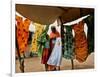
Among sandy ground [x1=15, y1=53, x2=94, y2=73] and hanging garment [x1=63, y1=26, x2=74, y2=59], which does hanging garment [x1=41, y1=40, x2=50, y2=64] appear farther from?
hanging garment [x1=63, y1=26, x2=74, y2=59]

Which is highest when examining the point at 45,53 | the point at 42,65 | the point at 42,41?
the point at 42,41

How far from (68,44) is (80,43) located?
0.13m

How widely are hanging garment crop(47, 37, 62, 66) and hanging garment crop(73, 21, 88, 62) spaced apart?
167 millimetres

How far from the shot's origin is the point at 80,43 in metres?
2.21

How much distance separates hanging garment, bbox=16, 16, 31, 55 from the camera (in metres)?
2.04

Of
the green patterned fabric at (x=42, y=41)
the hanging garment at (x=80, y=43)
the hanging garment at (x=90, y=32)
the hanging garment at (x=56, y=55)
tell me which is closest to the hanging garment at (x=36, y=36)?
the green patterned fabric at (x=42, y=41)

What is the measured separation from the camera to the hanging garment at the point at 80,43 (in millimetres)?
2207

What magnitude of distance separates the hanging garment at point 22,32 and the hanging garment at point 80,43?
472 mm

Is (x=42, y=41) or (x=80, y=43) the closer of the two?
(x=42, y=41)

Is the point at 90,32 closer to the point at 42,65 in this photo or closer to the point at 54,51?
the point at 54,51

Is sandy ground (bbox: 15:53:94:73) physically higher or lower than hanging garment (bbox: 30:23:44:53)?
lower

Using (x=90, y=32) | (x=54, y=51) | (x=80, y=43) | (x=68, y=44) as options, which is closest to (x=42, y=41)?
(x=54, y=51)

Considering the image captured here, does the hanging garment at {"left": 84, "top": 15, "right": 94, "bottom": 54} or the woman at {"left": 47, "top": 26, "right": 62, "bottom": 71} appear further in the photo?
the hanging garment at {"left": 84, "top": 15, "right": 94, "bottom": 54}

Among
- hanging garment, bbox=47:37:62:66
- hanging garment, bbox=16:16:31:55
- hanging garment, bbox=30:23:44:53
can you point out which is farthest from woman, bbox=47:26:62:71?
hanging garment, bbox=16:16:31:55
